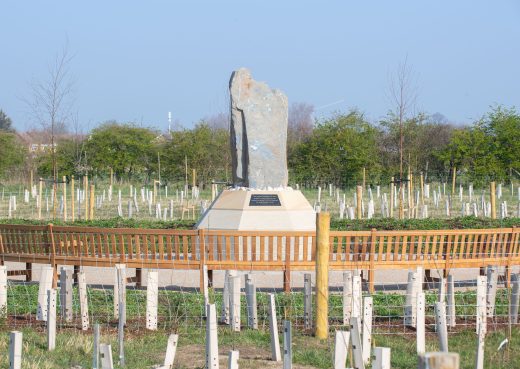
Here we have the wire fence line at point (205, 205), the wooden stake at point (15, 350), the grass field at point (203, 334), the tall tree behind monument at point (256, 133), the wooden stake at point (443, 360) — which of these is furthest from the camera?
the wire fence line at point (205, 205)

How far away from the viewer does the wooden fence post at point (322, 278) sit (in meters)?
10.1

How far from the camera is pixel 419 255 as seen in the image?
14.1 metres

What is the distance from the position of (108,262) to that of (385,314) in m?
Answer: 4.27

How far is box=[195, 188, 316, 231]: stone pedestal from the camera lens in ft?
57.3

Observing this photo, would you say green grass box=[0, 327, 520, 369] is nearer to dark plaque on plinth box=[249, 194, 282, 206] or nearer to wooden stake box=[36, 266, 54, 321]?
wooden stake box=[36, 266, 54, 321]

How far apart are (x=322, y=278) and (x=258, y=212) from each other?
24.6ft

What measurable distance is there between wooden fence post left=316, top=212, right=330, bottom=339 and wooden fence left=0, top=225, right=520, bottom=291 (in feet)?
10.8

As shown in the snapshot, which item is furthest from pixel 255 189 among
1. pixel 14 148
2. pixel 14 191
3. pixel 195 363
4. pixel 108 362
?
pixel 14 148

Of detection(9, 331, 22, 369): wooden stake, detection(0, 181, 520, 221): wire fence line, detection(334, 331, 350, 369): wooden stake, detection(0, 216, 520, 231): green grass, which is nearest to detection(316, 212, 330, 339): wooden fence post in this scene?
detection(334, 331, 350, 369): wooden stake

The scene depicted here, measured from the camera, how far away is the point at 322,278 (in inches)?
400

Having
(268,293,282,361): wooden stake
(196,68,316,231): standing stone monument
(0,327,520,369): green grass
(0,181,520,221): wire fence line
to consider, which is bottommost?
(0,327,520,369): green grass

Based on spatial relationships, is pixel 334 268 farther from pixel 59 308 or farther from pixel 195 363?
pixel 195 363

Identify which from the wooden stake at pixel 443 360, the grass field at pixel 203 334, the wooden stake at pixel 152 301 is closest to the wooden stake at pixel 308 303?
the grass field at pixel 203 334

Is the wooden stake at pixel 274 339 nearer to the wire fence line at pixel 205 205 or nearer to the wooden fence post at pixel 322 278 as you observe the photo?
the wooden fence post at pixel 322 278
